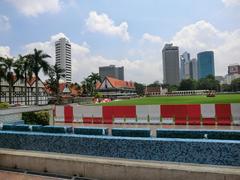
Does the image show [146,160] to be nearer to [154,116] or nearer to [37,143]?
[37,143]

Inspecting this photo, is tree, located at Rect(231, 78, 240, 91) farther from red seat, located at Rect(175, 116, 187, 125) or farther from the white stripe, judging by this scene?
red seat, located at Rect(175, 116, 187, 125)

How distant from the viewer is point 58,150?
1005cm

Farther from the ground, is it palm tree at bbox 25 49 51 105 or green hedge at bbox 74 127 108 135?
palm tree at bbox 25 49 51 105

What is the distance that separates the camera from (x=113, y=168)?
806 cm

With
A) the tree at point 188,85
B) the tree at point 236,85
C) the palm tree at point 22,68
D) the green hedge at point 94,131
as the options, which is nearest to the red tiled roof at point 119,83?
the tree at point 188,85

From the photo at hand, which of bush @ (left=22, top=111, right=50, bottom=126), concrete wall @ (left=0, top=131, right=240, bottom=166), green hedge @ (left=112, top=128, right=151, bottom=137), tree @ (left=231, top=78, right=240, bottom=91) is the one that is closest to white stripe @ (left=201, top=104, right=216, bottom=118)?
green hedge @ (left=112, top=128, right=151, bottom=137)

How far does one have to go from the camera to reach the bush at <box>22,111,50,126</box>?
20.1 meters

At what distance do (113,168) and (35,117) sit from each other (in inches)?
535

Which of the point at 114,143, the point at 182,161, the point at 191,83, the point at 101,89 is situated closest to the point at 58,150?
the point at 114,143

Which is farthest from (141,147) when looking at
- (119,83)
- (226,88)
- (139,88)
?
(226,88)

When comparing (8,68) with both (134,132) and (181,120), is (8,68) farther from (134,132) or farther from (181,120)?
(134,132)

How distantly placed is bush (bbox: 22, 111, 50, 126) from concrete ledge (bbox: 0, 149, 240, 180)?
34.2 feet

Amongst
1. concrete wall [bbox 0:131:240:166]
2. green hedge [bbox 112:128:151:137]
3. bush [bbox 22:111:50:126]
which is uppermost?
bush [bbox 22:111:50:126]

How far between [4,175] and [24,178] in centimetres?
87
